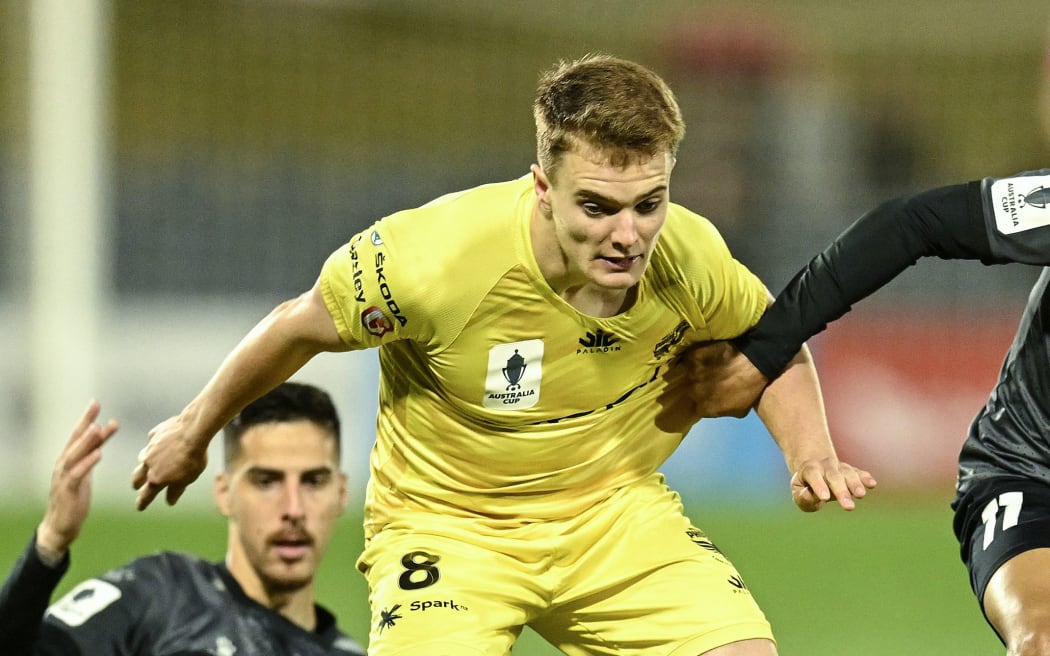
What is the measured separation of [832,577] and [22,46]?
10193 mm

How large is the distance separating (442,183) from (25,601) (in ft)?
32.9

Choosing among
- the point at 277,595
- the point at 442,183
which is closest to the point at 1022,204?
the point at 277,595

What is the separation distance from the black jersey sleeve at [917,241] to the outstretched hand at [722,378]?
12 cm

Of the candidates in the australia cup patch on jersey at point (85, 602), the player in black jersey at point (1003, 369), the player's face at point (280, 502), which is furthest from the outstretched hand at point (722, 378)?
the australia cup patch on jersey at point (85, 602)

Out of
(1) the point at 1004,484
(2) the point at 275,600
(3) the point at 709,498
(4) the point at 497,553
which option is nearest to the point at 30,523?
(3) the point at 709,498

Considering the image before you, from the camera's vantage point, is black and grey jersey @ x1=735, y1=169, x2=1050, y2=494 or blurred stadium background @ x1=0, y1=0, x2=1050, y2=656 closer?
black and grey jersey @ x1=735, y1=169, x2=1050, y2=494

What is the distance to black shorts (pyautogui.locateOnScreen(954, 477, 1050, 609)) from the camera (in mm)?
4344

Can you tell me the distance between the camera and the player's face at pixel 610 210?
158 inches

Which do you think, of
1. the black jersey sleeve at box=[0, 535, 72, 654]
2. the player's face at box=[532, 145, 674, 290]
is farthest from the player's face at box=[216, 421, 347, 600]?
the player's face at box=[532, 145, 674, 290]

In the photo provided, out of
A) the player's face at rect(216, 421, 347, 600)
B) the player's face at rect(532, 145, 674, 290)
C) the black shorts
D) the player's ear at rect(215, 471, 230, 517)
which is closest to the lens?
the player's face at rect(532, 145, 674, 290)

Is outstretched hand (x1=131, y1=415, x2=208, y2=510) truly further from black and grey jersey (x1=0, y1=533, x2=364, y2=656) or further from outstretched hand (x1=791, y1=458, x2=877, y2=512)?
outstretched hand (x1=791, y1=458, x2=877, y2=512)

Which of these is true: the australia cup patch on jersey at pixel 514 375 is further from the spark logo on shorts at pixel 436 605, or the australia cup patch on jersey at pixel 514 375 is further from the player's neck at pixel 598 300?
the spark logo on shorts at pixel 436 605

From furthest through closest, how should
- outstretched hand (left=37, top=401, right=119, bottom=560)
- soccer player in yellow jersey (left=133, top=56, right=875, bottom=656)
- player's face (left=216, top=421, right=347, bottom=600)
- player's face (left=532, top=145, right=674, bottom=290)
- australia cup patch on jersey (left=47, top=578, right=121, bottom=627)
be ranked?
1. player's face (left=216, top=421, right=347, bottom=600)
2. australia cup patch on jersey (left=47, top=578, right=121, bottom=627)
3. outstretched hand (left=37, top=401, right=119, bottom=560)
4. soccer player in yellow jersey (left=133, top=56, right=875, bottom=656)
5. player's face (left=532, top=145, right=674, bottom=290)

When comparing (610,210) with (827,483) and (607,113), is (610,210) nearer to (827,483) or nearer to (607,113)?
(607,113)
